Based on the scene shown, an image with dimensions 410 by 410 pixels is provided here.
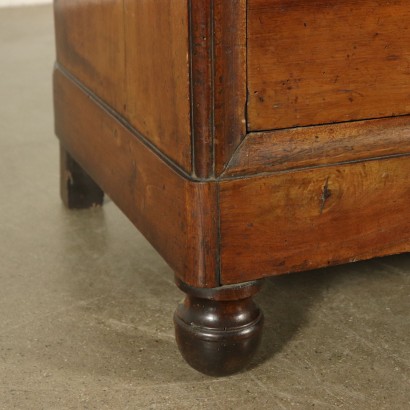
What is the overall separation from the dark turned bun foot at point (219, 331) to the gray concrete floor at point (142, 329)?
36 mm

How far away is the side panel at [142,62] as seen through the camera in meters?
1.06

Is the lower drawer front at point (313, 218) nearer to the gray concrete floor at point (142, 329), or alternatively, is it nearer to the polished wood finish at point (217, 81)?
the polished wood finish at point (217, 81)

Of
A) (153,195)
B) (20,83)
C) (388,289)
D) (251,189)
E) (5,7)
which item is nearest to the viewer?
(251,189)

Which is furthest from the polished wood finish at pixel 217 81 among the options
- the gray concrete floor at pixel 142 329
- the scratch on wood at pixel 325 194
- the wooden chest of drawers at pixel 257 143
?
the gray concrete floor at pixel 142 329

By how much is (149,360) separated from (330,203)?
323 millimetres

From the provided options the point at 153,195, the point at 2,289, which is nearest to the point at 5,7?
the point at 2,289

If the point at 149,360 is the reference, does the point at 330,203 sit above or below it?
above

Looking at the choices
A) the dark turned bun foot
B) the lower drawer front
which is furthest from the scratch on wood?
the dark turned bun foot

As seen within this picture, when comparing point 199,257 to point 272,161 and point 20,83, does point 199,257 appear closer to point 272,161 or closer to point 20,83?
point 272,161

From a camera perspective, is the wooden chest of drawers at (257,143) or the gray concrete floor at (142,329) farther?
the gray concrete floor at (142,329)

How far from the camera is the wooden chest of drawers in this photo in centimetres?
104

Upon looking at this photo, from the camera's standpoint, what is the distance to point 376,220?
3.85ft

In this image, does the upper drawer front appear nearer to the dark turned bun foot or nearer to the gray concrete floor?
the dark turned bun foot

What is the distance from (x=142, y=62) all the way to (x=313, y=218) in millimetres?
295
